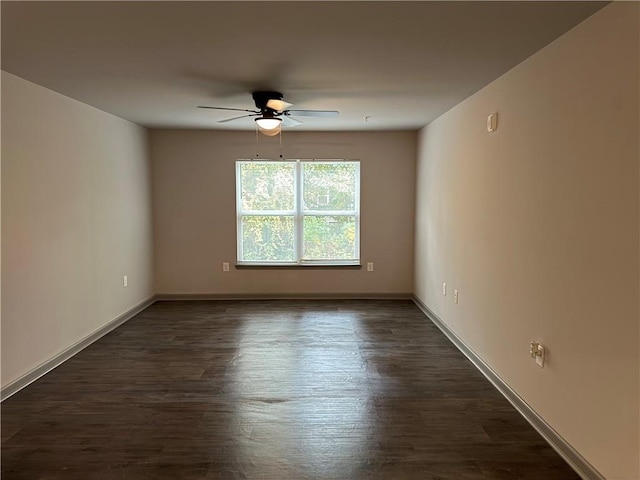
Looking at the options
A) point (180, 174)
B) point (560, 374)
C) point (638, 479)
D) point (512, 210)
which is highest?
point (180, 174)

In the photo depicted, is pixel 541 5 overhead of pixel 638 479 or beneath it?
overhead

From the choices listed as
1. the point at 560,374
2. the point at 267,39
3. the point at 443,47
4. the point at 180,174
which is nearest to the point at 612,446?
the point at 560,374

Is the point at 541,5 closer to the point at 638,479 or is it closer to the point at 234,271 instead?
the point at 638,479

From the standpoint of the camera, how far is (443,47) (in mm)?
2396

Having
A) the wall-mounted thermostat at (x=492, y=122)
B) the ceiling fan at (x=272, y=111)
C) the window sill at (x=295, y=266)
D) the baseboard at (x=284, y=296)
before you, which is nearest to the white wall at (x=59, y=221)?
the baseboard at (x=284, y=296)

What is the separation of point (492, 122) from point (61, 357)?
12.7ft

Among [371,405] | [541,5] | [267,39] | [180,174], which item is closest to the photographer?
[541,5]

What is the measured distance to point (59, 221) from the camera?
350 cm

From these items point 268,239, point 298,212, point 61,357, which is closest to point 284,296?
point 268,239

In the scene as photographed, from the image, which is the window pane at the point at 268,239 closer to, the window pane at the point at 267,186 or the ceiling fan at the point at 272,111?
the window pane at the point at 267,186

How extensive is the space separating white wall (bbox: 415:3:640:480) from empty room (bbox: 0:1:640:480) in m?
0.01

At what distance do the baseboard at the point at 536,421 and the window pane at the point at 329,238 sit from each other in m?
2.20

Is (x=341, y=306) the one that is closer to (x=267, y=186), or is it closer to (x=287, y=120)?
(x=267, y=186)

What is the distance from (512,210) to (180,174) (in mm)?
4218
